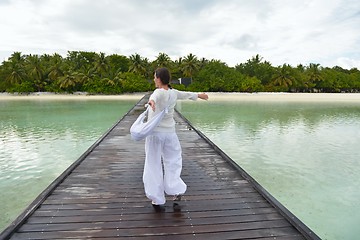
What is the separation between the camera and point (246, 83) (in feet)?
167

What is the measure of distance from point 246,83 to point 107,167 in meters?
48.0

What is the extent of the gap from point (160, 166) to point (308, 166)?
642cm

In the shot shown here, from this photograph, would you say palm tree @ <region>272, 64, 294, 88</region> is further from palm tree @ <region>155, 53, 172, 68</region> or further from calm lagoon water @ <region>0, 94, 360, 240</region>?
calm lagoon water @ <region>0, 94, 360, 240</region>

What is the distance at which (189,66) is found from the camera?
53.4 metres

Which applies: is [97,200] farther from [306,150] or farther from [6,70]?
[6,70]

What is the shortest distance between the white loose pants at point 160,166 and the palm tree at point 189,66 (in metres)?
50.8

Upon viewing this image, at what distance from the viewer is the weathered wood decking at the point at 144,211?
2869 mm

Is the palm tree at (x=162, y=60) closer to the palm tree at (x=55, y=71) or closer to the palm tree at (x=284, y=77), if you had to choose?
the palm tree at (x=55, y=71)

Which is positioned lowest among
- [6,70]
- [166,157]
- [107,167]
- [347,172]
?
[347,172]

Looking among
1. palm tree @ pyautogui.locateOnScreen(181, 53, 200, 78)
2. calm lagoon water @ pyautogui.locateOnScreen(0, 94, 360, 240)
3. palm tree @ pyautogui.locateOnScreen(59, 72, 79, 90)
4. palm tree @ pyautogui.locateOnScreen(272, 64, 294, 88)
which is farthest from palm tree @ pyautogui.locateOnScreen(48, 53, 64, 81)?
palm tree @ pyautogui.locateOnScreen(272, 64, 294, 88)

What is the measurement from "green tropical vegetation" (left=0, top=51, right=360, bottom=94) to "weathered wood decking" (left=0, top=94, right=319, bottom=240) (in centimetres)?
4364

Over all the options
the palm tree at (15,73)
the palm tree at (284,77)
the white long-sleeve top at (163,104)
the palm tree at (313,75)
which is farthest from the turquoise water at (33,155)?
the palm tree at (313,75)

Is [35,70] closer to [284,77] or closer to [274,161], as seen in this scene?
[284,77]

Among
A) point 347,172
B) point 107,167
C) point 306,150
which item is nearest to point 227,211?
point 107,167
